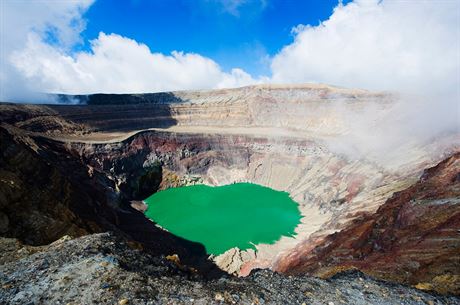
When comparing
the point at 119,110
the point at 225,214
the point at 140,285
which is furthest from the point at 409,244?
the point at 119,110

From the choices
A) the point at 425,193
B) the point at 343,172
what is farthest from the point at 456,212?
the point at 343,172

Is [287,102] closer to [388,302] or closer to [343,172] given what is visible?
[343,172]

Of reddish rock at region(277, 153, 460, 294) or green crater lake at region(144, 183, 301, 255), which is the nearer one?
reddish rock at region(277, 153, 460, 294)

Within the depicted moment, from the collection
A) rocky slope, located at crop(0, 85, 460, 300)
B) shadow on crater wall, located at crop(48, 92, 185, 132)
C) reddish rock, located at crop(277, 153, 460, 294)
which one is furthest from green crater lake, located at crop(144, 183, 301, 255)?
shadow on crater wall, located at crop(48, 92, 185, 132)

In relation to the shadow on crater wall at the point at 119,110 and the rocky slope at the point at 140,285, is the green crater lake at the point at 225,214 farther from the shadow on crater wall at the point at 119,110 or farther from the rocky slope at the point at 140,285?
the rocky slope at the point at 140,285

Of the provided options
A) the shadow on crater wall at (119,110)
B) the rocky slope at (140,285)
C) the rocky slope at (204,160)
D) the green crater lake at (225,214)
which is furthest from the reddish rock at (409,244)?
the shadow on crater wall at (119,110)

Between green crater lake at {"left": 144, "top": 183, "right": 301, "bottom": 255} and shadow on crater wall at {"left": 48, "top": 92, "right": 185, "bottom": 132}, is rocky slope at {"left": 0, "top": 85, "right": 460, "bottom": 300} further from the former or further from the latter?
green crater lake at {"left": 144, "top": 183, "right": 301, "bottom": 255}
